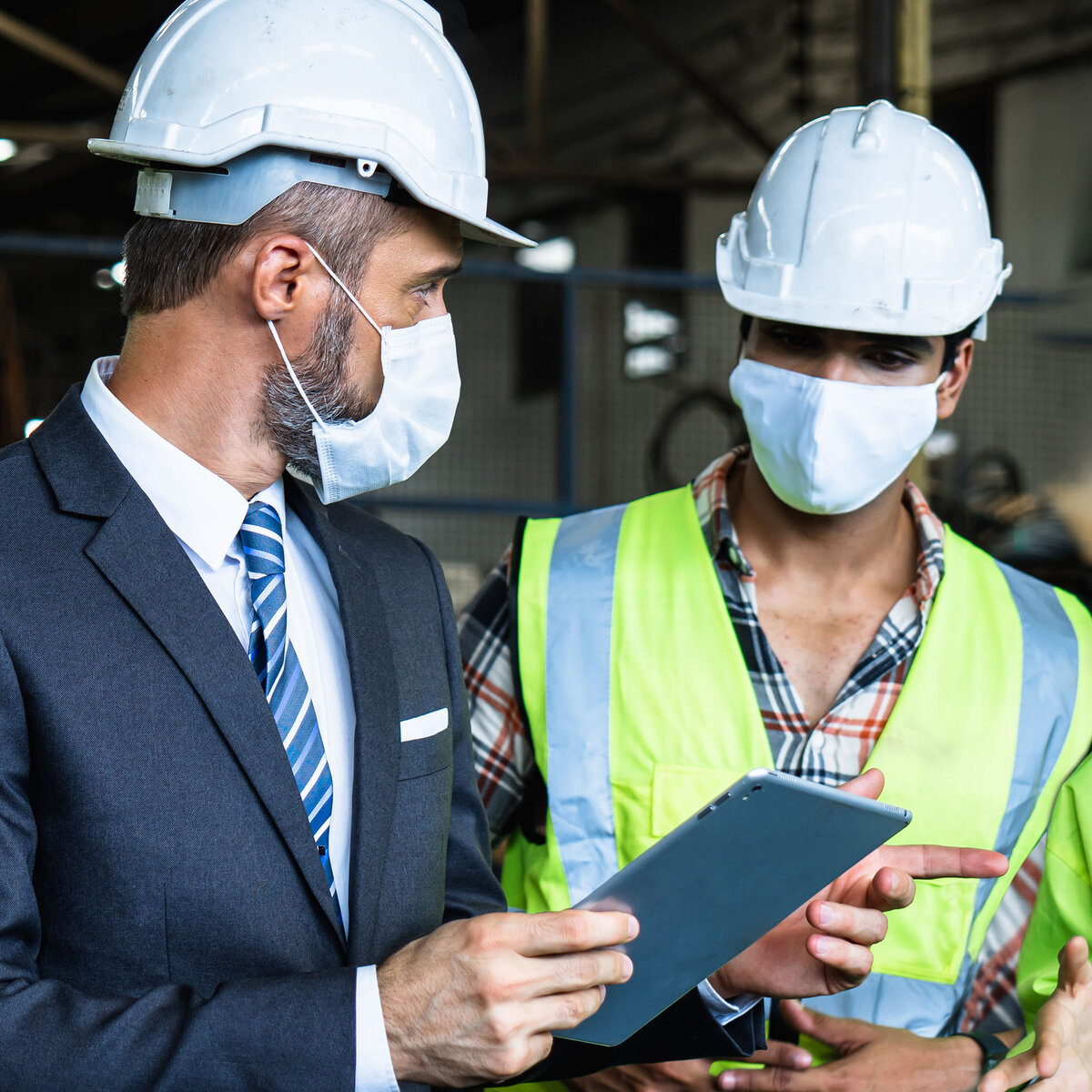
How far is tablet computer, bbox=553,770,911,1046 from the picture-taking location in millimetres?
1334

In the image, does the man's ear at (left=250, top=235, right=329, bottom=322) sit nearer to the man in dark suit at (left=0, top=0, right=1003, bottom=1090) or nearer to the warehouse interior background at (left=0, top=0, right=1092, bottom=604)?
the man in dark suit at (left=0, top=0, right=1003, bottom=1090)

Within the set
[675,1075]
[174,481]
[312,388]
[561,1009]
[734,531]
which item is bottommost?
[675,1075]

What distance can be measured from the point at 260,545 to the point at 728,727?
2.77 ft

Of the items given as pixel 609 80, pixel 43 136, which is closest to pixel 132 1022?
pixel 43 136

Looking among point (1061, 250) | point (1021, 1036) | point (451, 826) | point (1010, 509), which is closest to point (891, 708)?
point (1021, 1036)

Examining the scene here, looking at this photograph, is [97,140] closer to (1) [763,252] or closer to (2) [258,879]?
(2) [258,879]

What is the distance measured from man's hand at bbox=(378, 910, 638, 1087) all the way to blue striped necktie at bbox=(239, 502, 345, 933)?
22cm

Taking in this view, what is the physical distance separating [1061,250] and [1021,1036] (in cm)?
623

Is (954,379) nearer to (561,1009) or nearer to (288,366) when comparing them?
(288,366)

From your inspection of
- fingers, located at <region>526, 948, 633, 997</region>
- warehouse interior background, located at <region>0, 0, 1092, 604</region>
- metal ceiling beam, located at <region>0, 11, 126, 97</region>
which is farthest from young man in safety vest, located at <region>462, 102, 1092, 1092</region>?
metal ceiling beam, located at <region>0, 11, 126, 97</region>

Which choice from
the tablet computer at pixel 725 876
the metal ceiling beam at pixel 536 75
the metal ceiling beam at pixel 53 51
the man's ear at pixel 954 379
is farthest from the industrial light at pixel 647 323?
the tablet computer at pixel 725 876

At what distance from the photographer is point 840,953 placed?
5.16 ft

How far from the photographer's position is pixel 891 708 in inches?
81.1

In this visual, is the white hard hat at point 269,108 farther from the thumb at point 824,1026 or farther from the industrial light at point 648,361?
the industrial light at point 648,361
